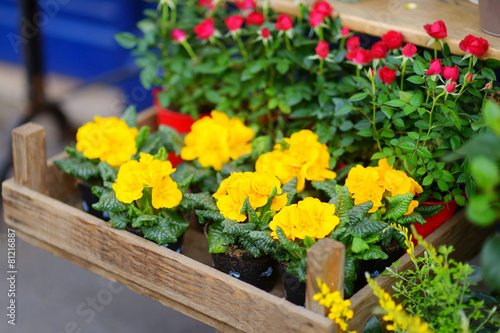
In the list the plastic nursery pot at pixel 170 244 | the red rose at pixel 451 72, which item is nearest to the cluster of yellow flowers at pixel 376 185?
the red rose at pixel 451 72

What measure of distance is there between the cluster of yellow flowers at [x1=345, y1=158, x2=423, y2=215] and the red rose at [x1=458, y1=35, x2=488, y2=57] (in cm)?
30

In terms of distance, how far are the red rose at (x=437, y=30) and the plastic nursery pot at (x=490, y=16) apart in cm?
11

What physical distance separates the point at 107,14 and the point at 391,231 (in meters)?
2.47

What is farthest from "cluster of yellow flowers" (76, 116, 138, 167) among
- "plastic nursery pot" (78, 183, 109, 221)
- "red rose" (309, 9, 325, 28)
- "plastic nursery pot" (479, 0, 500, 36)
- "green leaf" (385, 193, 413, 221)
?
"plastic nursery pot" (479, 0, 500, 36)

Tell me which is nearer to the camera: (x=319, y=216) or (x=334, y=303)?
(x=334, y=303)

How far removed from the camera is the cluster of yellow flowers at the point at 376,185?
1306 millimetres

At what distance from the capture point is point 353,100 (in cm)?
142

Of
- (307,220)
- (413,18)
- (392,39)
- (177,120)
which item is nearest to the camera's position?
(307,220)

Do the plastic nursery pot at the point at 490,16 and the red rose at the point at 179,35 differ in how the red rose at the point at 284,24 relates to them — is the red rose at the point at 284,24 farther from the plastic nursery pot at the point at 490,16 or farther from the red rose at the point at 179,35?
the plastic nursery pot at the point at 490,16

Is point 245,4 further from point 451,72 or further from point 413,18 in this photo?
point 451,72

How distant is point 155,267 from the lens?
52.6 inches

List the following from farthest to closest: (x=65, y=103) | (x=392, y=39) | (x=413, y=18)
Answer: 1. (x=65, y=103)
2. (x=413, y=18)
3. (x=392, y=39)

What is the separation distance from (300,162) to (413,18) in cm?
48

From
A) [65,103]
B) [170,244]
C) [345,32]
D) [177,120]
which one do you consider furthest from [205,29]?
[65,103]
